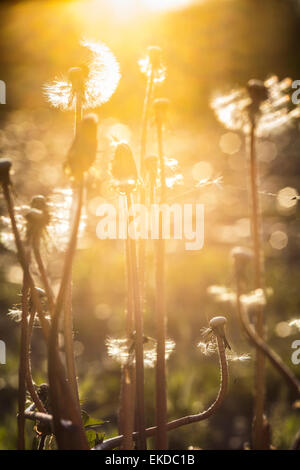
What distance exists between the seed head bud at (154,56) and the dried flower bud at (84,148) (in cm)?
29

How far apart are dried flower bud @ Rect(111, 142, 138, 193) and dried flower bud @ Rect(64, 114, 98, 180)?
0.30 ft

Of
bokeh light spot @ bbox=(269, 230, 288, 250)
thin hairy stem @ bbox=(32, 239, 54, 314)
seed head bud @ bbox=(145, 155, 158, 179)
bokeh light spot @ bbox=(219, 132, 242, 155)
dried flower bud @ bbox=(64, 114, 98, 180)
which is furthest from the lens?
bokeh light spot @ bbox=(219, 132, 242, 155)

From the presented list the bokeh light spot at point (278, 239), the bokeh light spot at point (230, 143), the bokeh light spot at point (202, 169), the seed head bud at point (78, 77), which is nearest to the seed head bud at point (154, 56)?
the seed head bud at point (78, 77)

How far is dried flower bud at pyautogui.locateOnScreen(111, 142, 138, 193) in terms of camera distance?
0.62 meters

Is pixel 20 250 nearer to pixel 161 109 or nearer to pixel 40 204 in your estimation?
pixel 40 204

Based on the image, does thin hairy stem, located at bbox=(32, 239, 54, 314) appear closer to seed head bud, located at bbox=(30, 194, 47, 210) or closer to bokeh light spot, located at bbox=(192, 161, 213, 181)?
seed head bud, located at bbox=(30, 194, 47, 210)

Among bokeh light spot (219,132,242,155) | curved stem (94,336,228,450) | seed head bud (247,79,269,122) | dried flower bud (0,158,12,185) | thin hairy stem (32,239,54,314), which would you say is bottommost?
curved stem (94,336,228,450)

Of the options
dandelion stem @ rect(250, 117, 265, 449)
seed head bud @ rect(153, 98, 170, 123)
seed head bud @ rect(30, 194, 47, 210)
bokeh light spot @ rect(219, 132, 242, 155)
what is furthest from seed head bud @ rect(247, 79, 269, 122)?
bokeh light spot @ rect(219, 132, 242, 155)

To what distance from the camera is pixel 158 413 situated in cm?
65

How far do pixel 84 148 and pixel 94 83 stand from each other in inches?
11.0

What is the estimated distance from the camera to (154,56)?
0.75m
